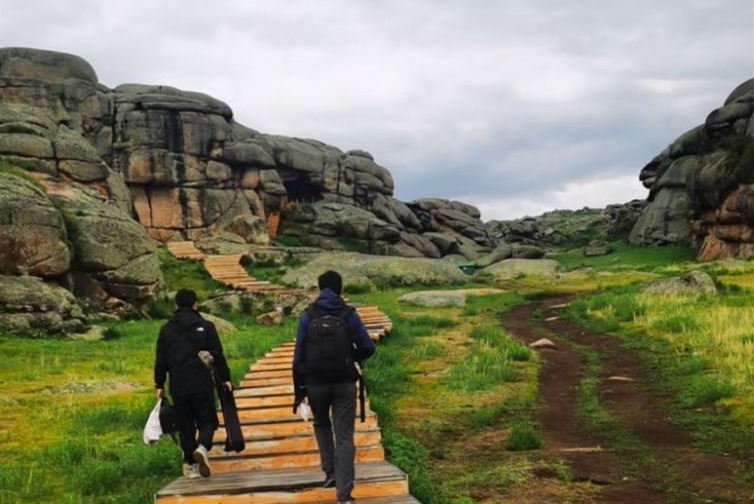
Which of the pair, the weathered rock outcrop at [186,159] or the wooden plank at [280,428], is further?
the weathered rock outcrop at [186,159]

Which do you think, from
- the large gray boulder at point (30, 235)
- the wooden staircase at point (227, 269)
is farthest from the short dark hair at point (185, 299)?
the wooden staircase at point (227, 269)

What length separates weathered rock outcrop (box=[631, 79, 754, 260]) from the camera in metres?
46.5

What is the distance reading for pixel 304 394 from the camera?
7996 millimetres

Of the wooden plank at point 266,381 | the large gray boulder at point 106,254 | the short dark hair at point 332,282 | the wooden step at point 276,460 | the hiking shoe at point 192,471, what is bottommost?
the wooden step at point 276,460

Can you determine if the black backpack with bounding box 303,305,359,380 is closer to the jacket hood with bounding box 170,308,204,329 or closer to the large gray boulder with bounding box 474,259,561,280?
→ the jacket hood with bounding box 170,308,204,329

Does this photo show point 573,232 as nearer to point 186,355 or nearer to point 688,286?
point 688,286

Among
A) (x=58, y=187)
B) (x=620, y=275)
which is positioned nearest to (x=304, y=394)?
(x=58, y=187)

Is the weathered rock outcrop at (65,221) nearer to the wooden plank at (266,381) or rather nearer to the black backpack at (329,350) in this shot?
the wooden plank at (266,381)

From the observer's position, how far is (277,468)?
889 centimetres

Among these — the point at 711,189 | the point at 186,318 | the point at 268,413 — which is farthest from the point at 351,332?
the point at 711,189

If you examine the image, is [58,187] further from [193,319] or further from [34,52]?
[34,52]

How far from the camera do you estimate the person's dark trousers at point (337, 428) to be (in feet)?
24.0

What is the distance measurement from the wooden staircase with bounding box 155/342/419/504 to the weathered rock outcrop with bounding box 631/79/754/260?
136 feet

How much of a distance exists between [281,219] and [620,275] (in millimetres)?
29998
